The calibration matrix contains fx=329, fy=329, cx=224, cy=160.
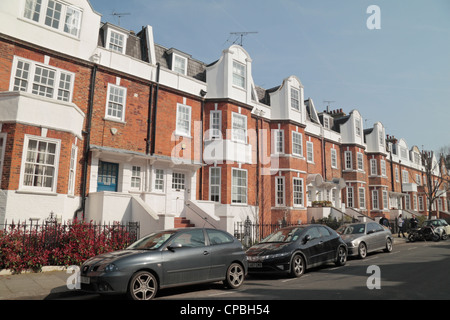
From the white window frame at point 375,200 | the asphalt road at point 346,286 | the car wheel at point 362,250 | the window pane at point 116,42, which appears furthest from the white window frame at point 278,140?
the white window frame at point 375,200

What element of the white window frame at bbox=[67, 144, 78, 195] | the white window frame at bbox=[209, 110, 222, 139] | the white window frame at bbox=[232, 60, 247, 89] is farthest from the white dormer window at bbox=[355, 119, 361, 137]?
the white window frame at bbox=[67, 144, 78, 195]

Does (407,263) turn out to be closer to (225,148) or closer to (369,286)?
(369,286)

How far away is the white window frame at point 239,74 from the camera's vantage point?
20.2 metres

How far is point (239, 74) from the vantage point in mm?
20453

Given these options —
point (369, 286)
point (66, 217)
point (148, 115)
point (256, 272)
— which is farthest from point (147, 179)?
point (369, 286)

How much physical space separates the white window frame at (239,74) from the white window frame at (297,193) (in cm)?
753

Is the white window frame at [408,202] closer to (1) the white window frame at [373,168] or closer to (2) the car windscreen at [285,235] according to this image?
(1) the white window frame at [373,168]

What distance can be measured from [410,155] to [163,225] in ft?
148

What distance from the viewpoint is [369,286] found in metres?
7.88

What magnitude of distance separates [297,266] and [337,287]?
2.17 metres

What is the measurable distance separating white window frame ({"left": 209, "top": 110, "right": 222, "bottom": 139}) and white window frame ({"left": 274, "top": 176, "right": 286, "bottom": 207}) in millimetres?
6004

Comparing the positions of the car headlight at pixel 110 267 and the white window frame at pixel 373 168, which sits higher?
the white window frame at pixel 373 168

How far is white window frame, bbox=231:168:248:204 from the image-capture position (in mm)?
18906

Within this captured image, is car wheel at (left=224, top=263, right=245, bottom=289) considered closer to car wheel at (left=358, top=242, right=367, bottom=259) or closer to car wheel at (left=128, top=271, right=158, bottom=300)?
car wheel at (left=128, top=271, right=158, bottom=300)
